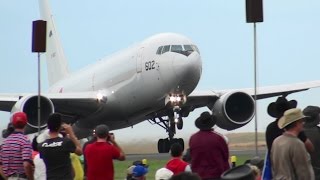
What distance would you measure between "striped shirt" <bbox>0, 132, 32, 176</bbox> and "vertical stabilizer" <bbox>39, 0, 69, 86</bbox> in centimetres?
3317

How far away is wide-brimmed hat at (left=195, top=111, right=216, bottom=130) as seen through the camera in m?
13.5

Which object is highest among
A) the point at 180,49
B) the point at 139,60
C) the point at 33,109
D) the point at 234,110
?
the point at 180,49

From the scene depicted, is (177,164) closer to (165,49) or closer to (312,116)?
(312,116)

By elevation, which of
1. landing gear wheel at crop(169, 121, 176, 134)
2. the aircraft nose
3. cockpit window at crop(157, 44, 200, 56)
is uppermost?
cockpit window at crop(157, 44, 200, 56)

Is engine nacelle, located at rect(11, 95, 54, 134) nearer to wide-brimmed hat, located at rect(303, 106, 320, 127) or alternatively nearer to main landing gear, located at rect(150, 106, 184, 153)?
main landing gear, located at rect(150, 106, 184, 153)

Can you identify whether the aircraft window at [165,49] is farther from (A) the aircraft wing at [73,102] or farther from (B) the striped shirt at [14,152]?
(B) the striped shirt at [14,152]

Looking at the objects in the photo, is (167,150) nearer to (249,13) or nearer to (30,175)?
(249,13)

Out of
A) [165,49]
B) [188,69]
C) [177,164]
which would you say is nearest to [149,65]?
[165,49]

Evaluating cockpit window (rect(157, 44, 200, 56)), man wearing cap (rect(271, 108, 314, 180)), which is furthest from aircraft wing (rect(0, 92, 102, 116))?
man wearing cap (rect(271, 108, 314, 180))

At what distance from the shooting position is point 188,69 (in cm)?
3228

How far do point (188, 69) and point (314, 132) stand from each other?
19.5m

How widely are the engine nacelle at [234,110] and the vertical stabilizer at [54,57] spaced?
12.7 meters

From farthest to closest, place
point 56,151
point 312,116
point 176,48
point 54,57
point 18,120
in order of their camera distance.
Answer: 1. point 54,57
2. point 176,48
3. point 18,120
4. point 56,151
5. point 312,116

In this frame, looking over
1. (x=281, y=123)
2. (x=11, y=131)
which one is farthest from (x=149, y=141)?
(x=281, y=123)
